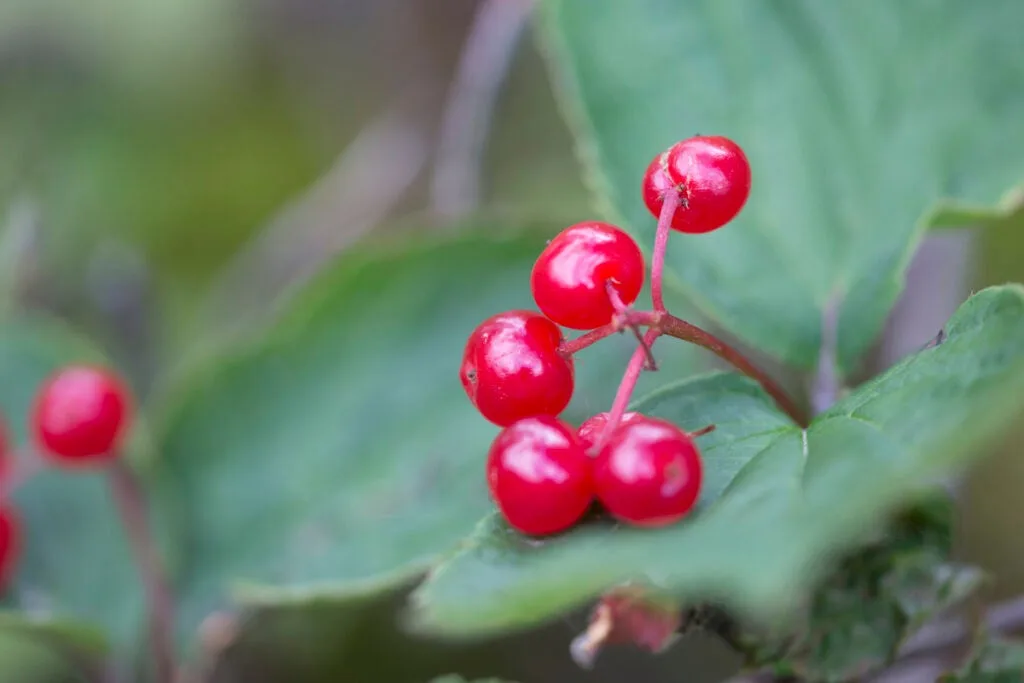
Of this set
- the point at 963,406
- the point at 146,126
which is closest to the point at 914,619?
the point at 963,406

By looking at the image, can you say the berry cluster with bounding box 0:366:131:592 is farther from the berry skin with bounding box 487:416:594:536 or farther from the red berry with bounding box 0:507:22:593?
the berry skin with bounding box 487:416:594:536

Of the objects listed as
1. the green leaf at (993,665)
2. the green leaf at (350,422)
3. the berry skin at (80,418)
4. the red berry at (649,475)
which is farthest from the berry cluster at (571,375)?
the berry skin at (80,418)

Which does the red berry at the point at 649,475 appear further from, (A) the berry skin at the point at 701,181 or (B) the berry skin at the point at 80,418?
(B) the berry skin at the point at 80,418

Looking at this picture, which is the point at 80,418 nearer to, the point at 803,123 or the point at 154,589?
the point at 154,589

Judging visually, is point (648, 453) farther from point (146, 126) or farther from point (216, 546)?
point (146, 126)

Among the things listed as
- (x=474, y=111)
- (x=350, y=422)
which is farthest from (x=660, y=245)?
(x=474, y=111)
